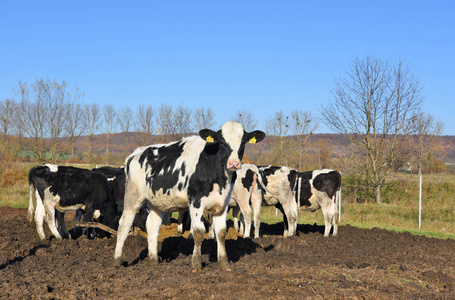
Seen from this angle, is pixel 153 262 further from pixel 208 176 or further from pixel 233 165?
pixel 233 165

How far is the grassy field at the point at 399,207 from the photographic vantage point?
19.4m

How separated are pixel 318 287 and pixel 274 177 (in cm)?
Result: 910

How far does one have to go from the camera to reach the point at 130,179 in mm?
9344

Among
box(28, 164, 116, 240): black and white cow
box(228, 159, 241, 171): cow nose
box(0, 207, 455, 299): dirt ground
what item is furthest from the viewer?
box(28, 164, 116, 240): black and white cow

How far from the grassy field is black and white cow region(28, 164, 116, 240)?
912 centimetres

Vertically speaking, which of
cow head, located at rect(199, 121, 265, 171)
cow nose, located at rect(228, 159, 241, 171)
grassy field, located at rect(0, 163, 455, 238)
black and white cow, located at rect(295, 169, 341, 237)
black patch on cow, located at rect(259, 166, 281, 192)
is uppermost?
cow head, located at rect(199, 121, 265, 171)

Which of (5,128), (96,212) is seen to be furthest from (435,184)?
(5,128)

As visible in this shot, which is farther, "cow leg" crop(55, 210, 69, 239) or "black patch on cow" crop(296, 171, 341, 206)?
"black patch on cow" crop(296, 171, 341, 206)

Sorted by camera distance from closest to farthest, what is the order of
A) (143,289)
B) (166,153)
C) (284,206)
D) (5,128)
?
(143,289)
(166,153)
(284,206)
(5,128)

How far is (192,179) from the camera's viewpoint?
825cm

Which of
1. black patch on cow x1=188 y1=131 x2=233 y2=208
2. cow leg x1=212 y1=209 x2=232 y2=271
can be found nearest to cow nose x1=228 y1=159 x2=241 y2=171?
black patch on cow x1=188 y1=131 x2=233 y2=208

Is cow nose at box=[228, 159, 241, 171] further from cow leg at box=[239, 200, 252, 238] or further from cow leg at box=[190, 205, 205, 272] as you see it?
cow leg at box=[239, 200, 252, 238]

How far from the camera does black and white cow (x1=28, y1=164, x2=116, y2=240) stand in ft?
42.8

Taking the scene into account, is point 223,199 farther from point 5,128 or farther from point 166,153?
point 5,128
